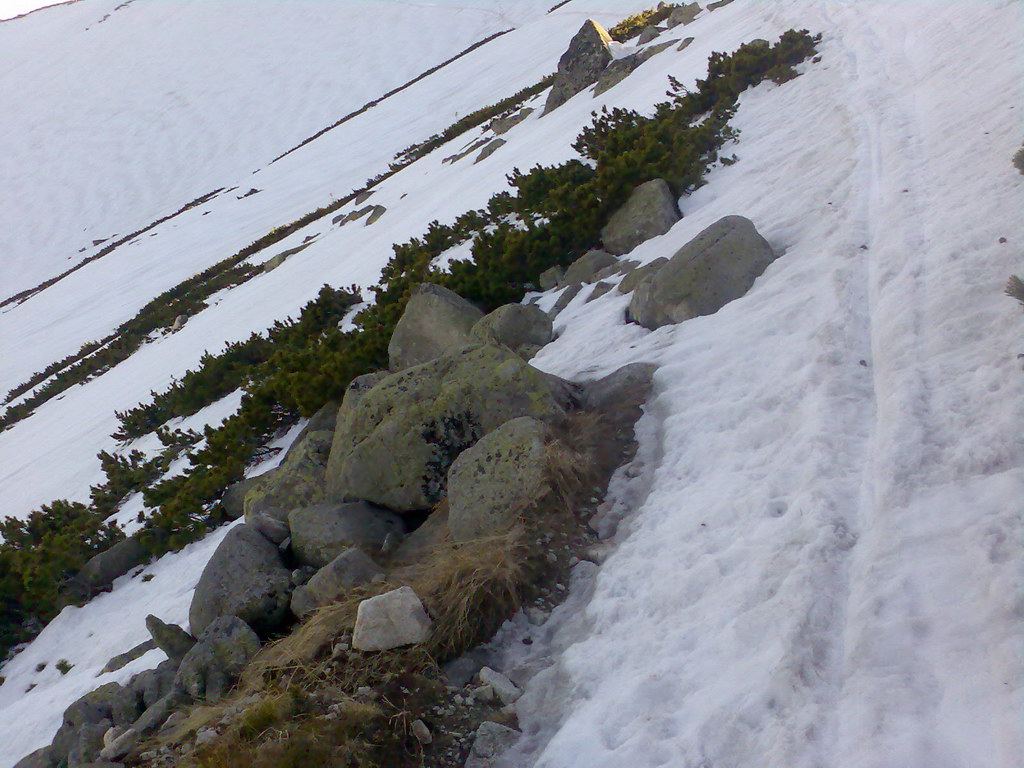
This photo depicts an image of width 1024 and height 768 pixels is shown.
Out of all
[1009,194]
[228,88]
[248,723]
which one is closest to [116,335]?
[248,723]

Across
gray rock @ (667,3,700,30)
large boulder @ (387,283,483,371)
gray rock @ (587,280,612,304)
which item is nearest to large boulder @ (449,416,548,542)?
large boulder @ (387,283,483,371)

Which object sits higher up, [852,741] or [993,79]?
[993,79]

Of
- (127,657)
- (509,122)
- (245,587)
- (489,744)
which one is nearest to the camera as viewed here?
(489,744)

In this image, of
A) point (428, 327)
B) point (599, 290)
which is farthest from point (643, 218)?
point (428, 327)

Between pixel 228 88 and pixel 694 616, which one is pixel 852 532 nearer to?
pixel 694 616

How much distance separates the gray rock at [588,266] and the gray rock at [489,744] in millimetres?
5636

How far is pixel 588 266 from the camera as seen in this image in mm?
8180

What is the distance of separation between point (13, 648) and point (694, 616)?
7453 mm

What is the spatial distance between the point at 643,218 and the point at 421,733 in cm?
636

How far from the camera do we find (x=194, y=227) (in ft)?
85.4

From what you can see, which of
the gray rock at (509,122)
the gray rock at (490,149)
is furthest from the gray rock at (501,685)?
the gray rock at (509,122)

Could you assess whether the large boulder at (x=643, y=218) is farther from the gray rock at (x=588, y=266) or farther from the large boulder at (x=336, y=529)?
the large boulder at (x=336, y=529)

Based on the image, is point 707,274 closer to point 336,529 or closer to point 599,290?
point 599,290

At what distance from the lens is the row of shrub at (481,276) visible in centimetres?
788
